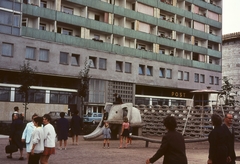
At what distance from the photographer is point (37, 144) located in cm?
970

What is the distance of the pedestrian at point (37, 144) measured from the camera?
31.5ft

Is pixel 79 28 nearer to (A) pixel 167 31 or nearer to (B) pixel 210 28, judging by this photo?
(A) pixel 167 31

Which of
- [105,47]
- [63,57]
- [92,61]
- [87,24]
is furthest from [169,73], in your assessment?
[63,57]

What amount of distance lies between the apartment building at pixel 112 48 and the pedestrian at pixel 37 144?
30816 mm

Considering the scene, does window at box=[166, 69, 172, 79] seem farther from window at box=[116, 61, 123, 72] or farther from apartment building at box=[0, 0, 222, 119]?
window at box=[116, 61, 123, 72]

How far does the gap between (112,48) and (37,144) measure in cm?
3954

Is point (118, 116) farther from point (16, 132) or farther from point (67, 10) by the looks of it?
point (67, 10)

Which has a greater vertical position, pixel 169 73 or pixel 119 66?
pixel 119 66

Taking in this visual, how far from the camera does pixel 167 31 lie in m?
57.9

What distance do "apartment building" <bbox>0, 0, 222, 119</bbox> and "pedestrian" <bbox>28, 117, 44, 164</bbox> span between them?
30.8 m

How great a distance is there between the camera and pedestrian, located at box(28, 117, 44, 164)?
9609 millimetres

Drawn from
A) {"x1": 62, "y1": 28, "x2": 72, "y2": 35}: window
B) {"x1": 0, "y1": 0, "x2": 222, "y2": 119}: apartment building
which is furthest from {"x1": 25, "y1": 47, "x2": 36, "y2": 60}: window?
{"x1": 62, "y1": 28, "x2": 72, "y2": 35}: window

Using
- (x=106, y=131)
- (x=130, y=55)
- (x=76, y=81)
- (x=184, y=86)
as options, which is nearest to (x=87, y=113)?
(x=76, y=81)

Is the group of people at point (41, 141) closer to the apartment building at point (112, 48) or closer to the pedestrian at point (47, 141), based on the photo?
the pedestrian at point (47, 141)
